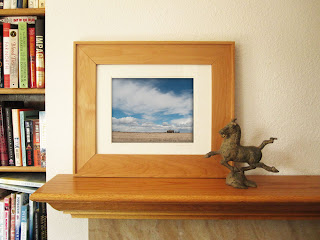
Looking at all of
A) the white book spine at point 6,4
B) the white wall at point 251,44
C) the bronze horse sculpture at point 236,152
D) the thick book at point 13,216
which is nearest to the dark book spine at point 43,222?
the thick book at point 13,216

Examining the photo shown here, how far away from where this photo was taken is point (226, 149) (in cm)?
79

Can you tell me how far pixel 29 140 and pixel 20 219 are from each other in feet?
1.12

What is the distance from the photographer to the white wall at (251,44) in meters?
0.91

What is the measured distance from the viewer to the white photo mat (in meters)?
0.90

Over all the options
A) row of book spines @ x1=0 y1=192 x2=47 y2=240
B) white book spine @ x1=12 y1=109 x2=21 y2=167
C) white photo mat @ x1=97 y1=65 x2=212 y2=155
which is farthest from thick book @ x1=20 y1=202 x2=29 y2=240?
white photo mat @ x1=97 y1=65 x2=212 y2=155

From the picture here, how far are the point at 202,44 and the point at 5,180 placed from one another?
1017 mm

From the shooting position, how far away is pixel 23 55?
992mm

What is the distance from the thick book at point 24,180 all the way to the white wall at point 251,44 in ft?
1.19

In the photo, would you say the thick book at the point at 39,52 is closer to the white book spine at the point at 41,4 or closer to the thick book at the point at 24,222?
Result: the white book spine at the point at 41,4

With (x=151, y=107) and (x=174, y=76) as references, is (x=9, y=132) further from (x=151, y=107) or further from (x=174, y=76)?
(x=174, y=76)

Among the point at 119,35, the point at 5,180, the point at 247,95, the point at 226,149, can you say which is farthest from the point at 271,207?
the point at 5,180

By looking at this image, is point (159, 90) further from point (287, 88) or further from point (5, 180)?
point (5, 180)

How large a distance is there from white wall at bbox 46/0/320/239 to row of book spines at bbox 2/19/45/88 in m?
0.09

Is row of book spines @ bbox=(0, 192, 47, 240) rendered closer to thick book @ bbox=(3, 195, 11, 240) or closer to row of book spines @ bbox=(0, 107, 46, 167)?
thick book @ bbox=(3, 195, 11, 240)
